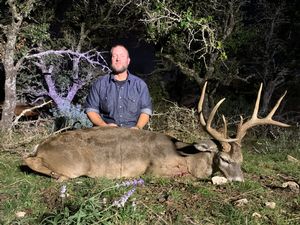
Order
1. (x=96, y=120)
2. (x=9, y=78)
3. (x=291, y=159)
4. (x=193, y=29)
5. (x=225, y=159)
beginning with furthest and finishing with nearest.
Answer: (x=193, y=29)
(x=9, y=78)
(x=291, y=159)
(x=96, y=120)
(x=225, y=159)

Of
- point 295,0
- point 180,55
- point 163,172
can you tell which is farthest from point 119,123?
point 295,0

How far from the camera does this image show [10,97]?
9.69 metres

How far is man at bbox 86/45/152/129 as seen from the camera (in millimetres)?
7352

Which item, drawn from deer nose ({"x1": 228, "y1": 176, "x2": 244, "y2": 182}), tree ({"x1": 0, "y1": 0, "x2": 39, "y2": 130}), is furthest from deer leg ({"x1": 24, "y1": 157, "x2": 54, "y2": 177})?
→ tree ({"x1": 0, "y1": 0, "x2": 39, "y2": 130})

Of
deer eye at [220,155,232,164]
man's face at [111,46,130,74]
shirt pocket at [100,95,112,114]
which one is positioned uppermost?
man's face at [111,46,130,74]

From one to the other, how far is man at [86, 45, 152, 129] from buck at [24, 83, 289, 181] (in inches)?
23.1

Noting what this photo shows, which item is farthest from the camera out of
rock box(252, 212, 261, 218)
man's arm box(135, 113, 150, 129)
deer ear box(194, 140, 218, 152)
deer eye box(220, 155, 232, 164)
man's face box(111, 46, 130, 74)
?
man's face box(111, 46, 130, 74)

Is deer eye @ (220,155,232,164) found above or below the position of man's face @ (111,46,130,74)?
below

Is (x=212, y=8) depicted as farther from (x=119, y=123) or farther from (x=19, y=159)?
(x=19, y=159)

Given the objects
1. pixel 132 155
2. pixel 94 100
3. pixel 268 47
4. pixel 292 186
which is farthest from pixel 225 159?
pixel 268 47

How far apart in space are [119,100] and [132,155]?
1.03m

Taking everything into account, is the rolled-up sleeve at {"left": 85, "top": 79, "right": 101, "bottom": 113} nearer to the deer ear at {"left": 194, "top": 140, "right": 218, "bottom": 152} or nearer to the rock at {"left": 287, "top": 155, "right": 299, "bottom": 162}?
the deer ear at {"left": 194, "top": 140, "right": 218, "bottom": 152}

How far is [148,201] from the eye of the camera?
16.8ft

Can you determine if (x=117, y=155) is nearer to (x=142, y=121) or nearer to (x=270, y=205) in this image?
(x=142, y=121)
